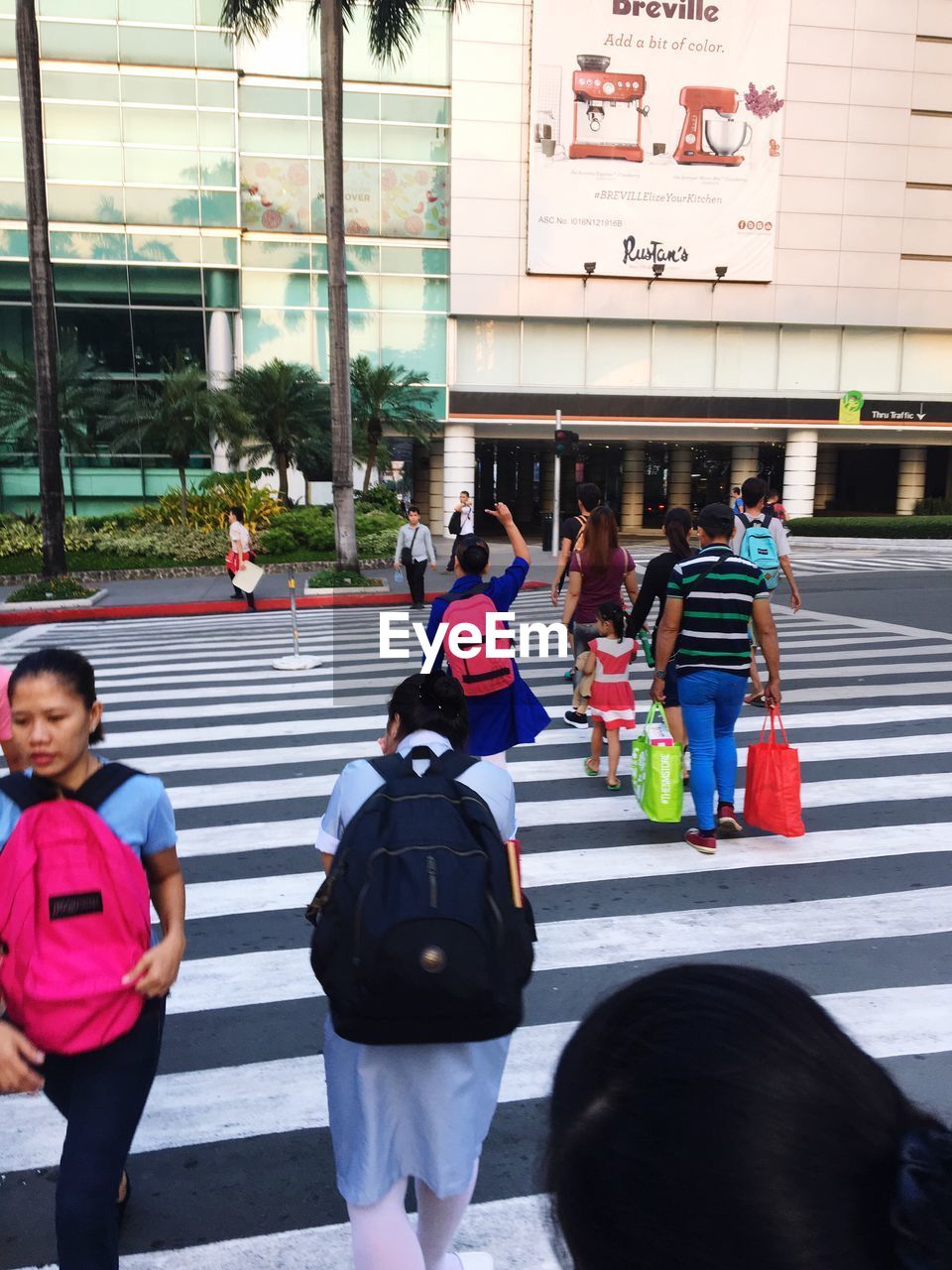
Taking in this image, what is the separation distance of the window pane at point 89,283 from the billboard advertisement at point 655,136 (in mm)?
14864

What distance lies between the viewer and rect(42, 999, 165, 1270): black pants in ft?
7.80

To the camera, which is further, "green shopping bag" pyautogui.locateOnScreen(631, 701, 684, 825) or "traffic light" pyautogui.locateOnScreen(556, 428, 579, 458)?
"traffic light" pyautogui.locateOnScreen(556, 428, 579, 458)

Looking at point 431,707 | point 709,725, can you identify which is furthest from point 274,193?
point 431,707

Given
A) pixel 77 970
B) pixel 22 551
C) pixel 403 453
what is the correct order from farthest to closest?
pixel 403 453 → pixel 22 551 → pixel 77 970

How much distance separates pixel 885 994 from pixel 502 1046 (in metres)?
2.61

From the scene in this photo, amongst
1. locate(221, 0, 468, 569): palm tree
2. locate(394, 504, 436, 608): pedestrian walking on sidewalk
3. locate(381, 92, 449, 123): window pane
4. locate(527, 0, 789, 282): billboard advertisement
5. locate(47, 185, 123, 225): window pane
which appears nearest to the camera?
locate(394, 504, 436, 608): pedestrian walking on sidewalk

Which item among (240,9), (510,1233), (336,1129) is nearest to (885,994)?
(510,1233)

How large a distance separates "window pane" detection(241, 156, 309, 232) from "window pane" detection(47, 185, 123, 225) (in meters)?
4.33

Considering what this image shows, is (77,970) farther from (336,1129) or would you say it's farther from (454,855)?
(454,855)

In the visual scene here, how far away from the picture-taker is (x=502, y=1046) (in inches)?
102

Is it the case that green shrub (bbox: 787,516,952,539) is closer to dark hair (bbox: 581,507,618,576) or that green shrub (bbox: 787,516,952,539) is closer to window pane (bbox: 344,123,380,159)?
window pane (bbox: 344,123,380,159)

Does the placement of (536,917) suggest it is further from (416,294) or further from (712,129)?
(712,129)

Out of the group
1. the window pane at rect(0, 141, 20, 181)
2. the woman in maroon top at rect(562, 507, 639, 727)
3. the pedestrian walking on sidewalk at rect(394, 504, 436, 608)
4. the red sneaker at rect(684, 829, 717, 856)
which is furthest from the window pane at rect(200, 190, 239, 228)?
the red sneaker at rect(684, 829, 717, 856)

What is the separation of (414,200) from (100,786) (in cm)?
3835
